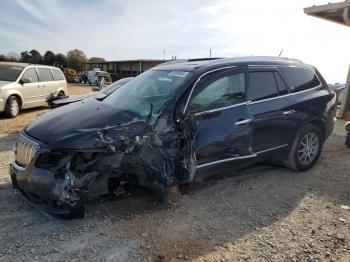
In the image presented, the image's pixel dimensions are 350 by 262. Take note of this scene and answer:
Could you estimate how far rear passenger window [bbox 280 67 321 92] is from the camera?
5.61 meters

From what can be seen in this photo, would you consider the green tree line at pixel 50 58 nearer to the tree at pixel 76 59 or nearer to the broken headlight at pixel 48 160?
the tree at pixel 76 59

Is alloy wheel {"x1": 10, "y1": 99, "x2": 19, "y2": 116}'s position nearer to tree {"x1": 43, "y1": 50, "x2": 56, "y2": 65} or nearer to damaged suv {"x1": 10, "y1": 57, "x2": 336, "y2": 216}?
damaged suv {"x1": 10, "y1": 57, "x2": 336, "y2": 216}

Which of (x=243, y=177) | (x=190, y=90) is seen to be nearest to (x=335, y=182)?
(x=243, y=177)

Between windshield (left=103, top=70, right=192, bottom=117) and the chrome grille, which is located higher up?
windshield (left=103, top=70, right=192, bottom=117)

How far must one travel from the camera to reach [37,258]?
10.5 ft

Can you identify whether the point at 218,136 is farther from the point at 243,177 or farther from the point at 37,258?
the point at 37,258

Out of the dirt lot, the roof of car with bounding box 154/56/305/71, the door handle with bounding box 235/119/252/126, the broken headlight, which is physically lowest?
the dirt lot

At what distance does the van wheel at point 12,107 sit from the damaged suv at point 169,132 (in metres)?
7.54

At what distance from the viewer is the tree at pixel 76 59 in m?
64.9

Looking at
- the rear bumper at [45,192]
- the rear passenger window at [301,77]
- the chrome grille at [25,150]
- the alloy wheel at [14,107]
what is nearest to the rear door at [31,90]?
the alloy wheel at [14,107]

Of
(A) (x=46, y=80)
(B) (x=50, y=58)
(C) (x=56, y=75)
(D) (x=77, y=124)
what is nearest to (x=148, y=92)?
(D) (x=77, y=124)

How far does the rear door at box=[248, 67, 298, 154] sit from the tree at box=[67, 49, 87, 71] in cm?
6328

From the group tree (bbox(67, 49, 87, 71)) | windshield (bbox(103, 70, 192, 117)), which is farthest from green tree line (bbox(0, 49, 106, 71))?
windshield (bbox(103, 70, 192, 117))

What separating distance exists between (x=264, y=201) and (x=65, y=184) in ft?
8.53
